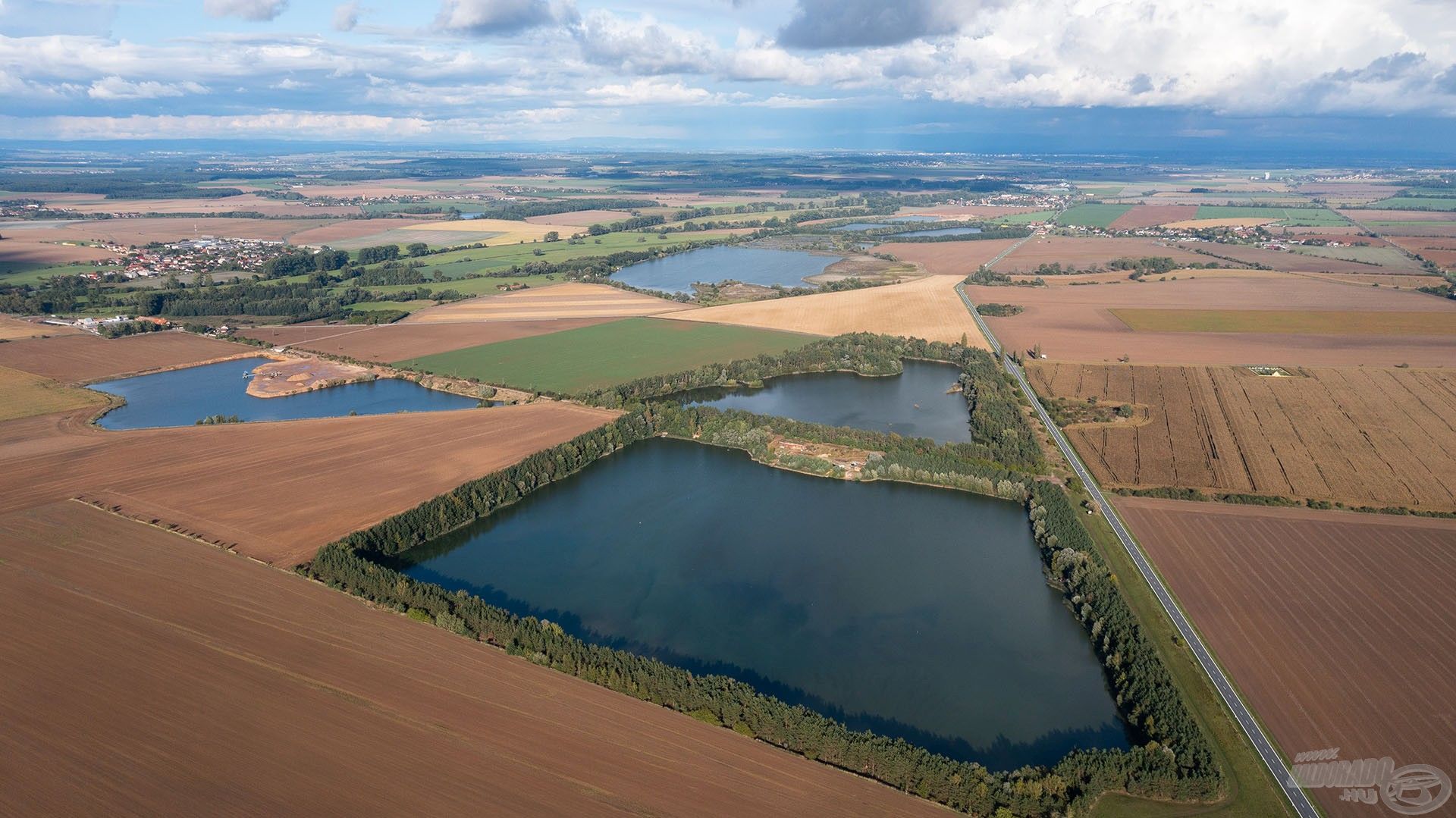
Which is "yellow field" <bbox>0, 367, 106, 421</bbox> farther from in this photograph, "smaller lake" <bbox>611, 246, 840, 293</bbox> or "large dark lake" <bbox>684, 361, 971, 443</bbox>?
"smaller lake" <bbox>611, 246, 840, 293</bbox>

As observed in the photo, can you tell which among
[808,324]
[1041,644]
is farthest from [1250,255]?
[1041,644]

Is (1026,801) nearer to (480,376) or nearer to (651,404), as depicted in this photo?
(651,404)

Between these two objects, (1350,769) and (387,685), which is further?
(387,685)

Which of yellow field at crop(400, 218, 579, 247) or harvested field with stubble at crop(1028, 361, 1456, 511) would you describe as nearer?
harvested field with stubble at crop(1028, 361, 1456, 511)

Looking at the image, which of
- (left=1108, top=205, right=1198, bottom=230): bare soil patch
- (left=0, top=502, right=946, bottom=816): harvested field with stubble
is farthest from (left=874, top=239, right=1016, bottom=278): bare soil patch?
(left=0, top=502, right=946, bottom=816): harvested field with stubble

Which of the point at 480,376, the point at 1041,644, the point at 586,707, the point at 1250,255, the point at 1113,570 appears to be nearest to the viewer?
the point at 586,707

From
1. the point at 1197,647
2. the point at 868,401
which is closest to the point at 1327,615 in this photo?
the point at 1197,647

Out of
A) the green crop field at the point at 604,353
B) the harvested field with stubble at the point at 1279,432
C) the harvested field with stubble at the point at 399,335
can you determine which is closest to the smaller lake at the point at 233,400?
the green crop field at the point at 604,353

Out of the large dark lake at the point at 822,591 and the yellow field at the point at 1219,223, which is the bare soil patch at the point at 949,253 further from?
the large dark lake at the point at 822,591
